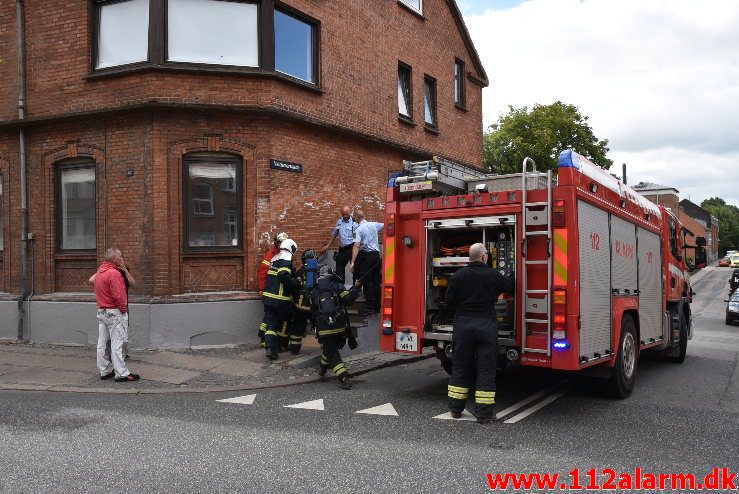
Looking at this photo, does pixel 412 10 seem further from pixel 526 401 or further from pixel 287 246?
pixel 526 401

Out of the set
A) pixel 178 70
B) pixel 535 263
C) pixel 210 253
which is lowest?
pixel 535 263

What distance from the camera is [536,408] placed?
23.3ft

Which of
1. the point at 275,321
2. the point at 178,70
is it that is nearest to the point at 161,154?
the point at 178,70

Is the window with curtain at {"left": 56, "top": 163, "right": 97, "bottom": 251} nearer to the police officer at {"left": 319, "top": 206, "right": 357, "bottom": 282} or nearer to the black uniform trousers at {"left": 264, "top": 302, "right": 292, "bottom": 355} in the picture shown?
the black uniform trousers at {"left": 264, "top": 302, "right": 292, "bottom": 355}

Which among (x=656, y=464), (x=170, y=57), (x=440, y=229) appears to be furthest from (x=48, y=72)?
(x=656, y=464)

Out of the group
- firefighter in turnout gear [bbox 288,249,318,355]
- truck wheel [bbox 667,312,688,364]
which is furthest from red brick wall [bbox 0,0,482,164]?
A: truck wheel [bbox 667,312,688,364]

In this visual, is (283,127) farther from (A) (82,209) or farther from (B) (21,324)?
(B) (21,324)

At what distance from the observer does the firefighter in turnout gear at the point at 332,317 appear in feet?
26.8

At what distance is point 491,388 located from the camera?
21.2 ft

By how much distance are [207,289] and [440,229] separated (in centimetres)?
509

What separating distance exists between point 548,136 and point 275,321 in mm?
33486

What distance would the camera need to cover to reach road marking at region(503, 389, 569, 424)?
21.7 ft

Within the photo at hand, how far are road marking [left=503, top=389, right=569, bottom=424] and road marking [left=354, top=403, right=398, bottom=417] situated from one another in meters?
1.20

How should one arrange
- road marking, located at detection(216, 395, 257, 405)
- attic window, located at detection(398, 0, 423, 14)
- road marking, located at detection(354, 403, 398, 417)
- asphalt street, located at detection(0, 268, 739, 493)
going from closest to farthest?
asphalt street, located at detection(0, 268, 739, 493)
road marking, located at detection(354, 403, 398, 417)
road marking, located at detection(216, 395, 257, 405)
attic window, located at detection(398, 0, 423, 14)
